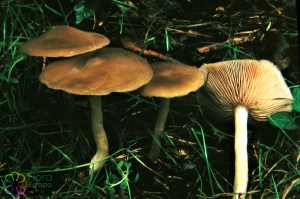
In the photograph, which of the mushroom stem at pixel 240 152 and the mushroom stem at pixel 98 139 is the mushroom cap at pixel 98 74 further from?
the mushroom stem at pixel 240 152

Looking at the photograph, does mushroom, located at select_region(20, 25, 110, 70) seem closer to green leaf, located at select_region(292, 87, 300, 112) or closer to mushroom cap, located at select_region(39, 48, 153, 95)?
mushroom cap, located at select_region(39, 48, 153, 95)

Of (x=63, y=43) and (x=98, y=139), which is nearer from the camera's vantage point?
(x=63, y=43)

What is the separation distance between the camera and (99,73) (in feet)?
4.80

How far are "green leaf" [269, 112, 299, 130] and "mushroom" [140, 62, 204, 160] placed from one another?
37 cm

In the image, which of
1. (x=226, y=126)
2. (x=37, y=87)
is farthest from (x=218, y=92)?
(x=37, y=87)

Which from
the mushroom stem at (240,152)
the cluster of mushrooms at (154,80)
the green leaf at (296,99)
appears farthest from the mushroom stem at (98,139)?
the green leaf at (296,99)

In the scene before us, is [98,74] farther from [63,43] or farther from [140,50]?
[140,50]

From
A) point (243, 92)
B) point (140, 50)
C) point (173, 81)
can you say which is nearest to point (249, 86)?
point (243, 92)

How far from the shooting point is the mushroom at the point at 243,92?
1657 mm

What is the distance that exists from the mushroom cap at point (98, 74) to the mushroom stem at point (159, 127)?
0.24m

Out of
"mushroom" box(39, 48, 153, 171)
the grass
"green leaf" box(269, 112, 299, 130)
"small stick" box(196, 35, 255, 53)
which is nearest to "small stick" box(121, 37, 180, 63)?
the grass

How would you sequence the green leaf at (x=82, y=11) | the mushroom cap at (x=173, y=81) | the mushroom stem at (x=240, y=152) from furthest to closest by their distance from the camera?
the green leaf at (x=82, y=11)
the mushroom stem at (x=240, y=152)
the mushroom cap at (x=173, y=81)

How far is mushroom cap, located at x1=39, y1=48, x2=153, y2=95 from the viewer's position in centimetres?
141

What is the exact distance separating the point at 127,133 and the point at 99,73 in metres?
0.45
